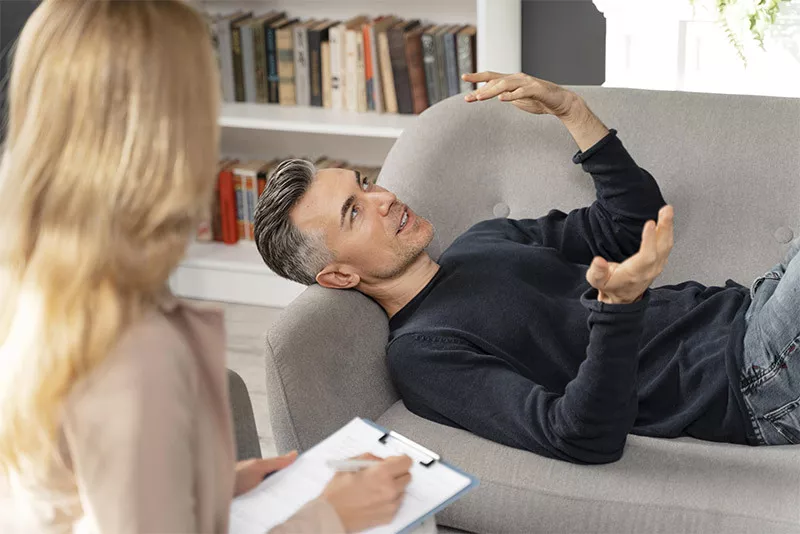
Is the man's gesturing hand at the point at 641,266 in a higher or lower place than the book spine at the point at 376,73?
higher

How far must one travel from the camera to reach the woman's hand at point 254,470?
51.7 inches

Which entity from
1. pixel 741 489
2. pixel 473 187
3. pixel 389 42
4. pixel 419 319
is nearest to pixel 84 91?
pixel 419 319

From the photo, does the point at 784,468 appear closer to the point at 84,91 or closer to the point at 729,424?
the point at 729,424

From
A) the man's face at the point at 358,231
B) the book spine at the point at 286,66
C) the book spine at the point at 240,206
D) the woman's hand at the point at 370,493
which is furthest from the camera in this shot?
the book spine at the point at 240,206

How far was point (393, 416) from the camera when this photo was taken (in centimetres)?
183

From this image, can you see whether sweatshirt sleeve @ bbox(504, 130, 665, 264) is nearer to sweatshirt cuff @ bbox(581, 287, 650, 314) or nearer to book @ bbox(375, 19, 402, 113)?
sweatshirt cuff @ bbox(581, 287, 650, 314)

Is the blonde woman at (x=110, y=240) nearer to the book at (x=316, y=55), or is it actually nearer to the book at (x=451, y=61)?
the book at (x=451, y=61)

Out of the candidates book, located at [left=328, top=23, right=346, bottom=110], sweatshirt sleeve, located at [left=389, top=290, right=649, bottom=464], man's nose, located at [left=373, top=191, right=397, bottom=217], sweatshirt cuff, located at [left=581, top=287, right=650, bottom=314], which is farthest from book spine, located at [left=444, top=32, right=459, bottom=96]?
sweatshirt cuff, located at [left=581, top=287, right=650, bottom=314]

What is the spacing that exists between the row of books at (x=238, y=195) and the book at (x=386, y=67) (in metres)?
0.22

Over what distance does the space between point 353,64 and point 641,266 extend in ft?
6.59

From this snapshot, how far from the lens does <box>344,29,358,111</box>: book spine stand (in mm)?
3227

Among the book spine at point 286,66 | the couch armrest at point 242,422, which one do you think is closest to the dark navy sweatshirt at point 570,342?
the couch armrest at point 242,422

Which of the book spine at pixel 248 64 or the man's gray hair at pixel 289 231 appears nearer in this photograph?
the man's gray hair at pixel 289 231

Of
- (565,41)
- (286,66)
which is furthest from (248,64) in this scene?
(565,41)
